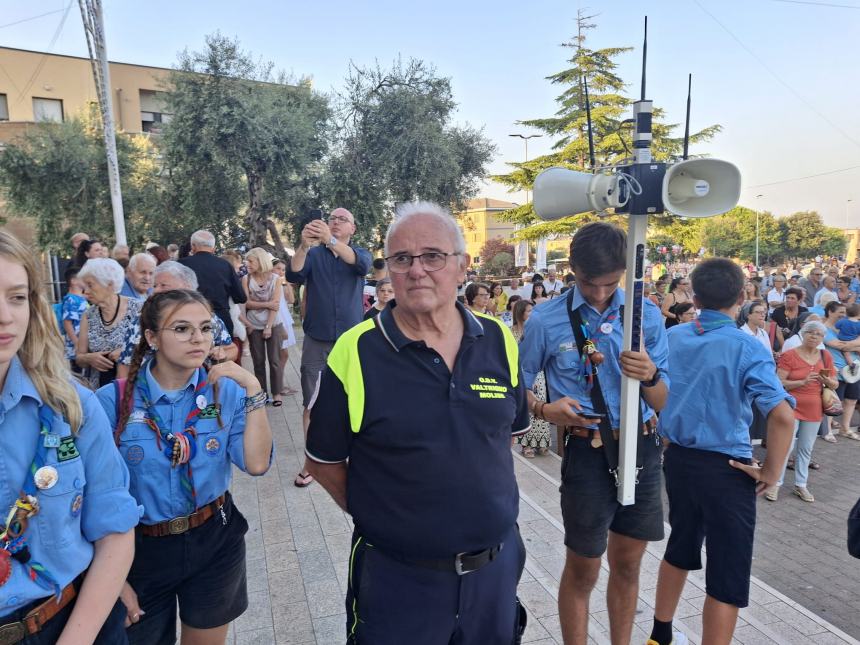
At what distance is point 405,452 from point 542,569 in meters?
2.49

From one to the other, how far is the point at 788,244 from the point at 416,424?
269 feet

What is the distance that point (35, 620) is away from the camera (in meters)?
1.37

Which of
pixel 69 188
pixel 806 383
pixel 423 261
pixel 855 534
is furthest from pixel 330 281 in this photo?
pixel 69 188

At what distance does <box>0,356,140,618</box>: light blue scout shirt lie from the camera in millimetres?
1345

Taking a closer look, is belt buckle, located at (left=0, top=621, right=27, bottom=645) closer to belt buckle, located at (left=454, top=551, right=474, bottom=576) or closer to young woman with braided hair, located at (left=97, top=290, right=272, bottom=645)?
young woman with braided hair, located at (left=97, top=290, right=272, bottom=645)

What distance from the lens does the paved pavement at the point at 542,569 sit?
10.4 feet

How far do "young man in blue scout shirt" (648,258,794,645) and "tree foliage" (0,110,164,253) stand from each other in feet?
61.3

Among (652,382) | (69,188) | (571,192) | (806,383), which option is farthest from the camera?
(69,188)

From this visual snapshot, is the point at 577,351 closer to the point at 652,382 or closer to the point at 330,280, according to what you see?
the point at 652,382

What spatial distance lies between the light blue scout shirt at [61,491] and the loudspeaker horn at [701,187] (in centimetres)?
217

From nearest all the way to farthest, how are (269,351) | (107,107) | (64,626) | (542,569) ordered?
(64,626), (542,569), (269,351), (107,107)

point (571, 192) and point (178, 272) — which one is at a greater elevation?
point (571, 192)

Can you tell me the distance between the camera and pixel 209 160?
1567 centimetres

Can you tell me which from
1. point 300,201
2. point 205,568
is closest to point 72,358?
point 205,568
